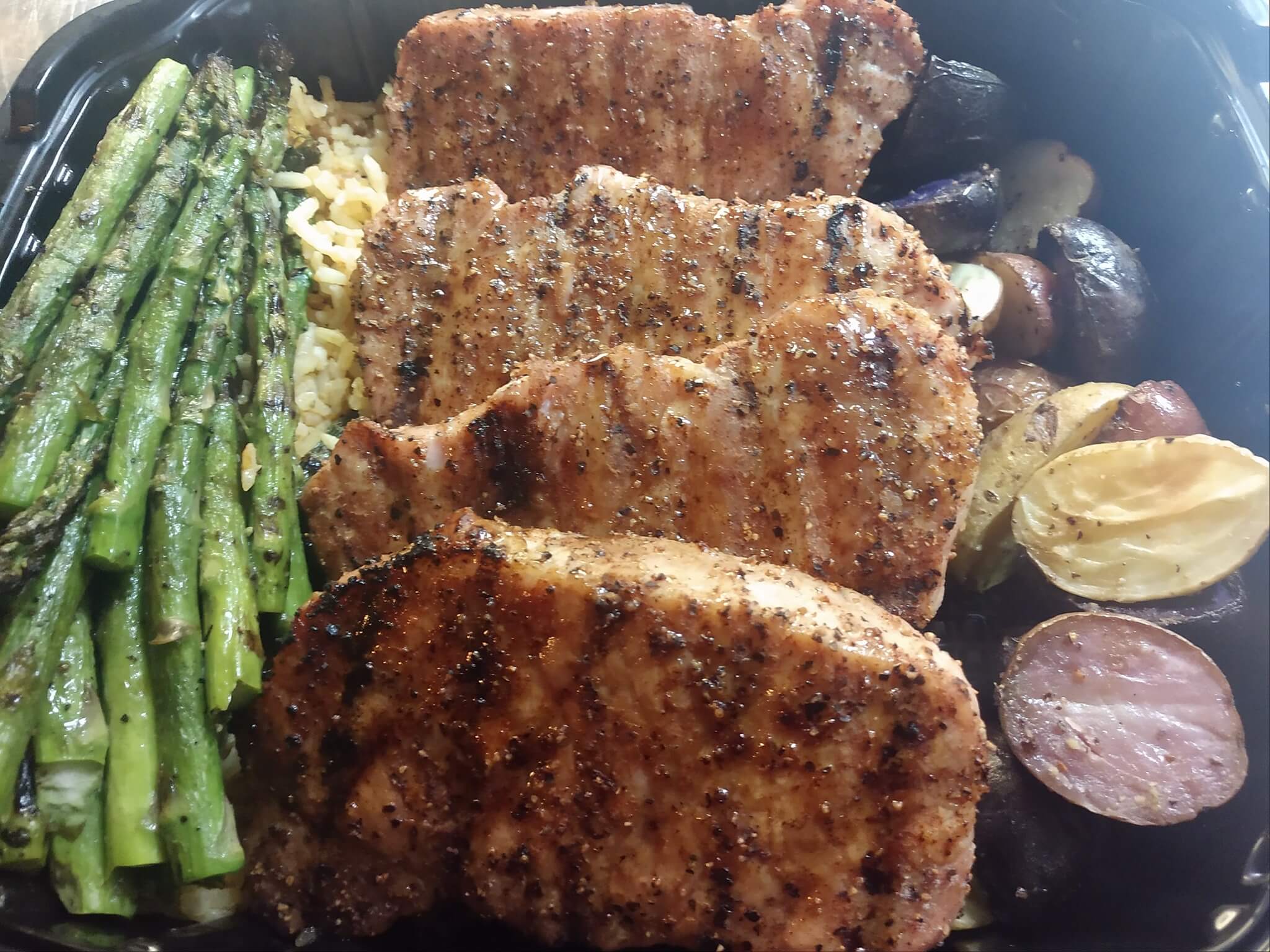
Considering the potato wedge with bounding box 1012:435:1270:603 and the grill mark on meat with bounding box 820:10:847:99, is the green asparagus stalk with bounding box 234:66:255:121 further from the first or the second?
the potato wedge with bounding box 1012:435:1270:603

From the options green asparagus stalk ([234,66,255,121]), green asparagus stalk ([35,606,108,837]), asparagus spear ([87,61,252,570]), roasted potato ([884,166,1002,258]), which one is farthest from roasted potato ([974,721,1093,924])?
green asparagus stalk ([234,66,255,121])

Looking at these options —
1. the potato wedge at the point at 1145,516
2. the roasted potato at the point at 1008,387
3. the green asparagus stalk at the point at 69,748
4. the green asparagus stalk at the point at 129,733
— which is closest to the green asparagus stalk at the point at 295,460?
the green asparagus stalk at the point at 129,733

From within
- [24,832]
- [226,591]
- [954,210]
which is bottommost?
[24,832]

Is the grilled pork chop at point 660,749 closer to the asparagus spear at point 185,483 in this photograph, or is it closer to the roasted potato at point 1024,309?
the asparagus spear at point 185,483

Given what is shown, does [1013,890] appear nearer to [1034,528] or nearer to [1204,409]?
[1034,528]

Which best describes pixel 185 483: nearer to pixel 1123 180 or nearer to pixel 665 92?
pixel 665 92

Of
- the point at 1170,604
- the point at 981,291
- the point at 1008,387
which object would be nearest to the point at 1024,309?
the point at 981,291
